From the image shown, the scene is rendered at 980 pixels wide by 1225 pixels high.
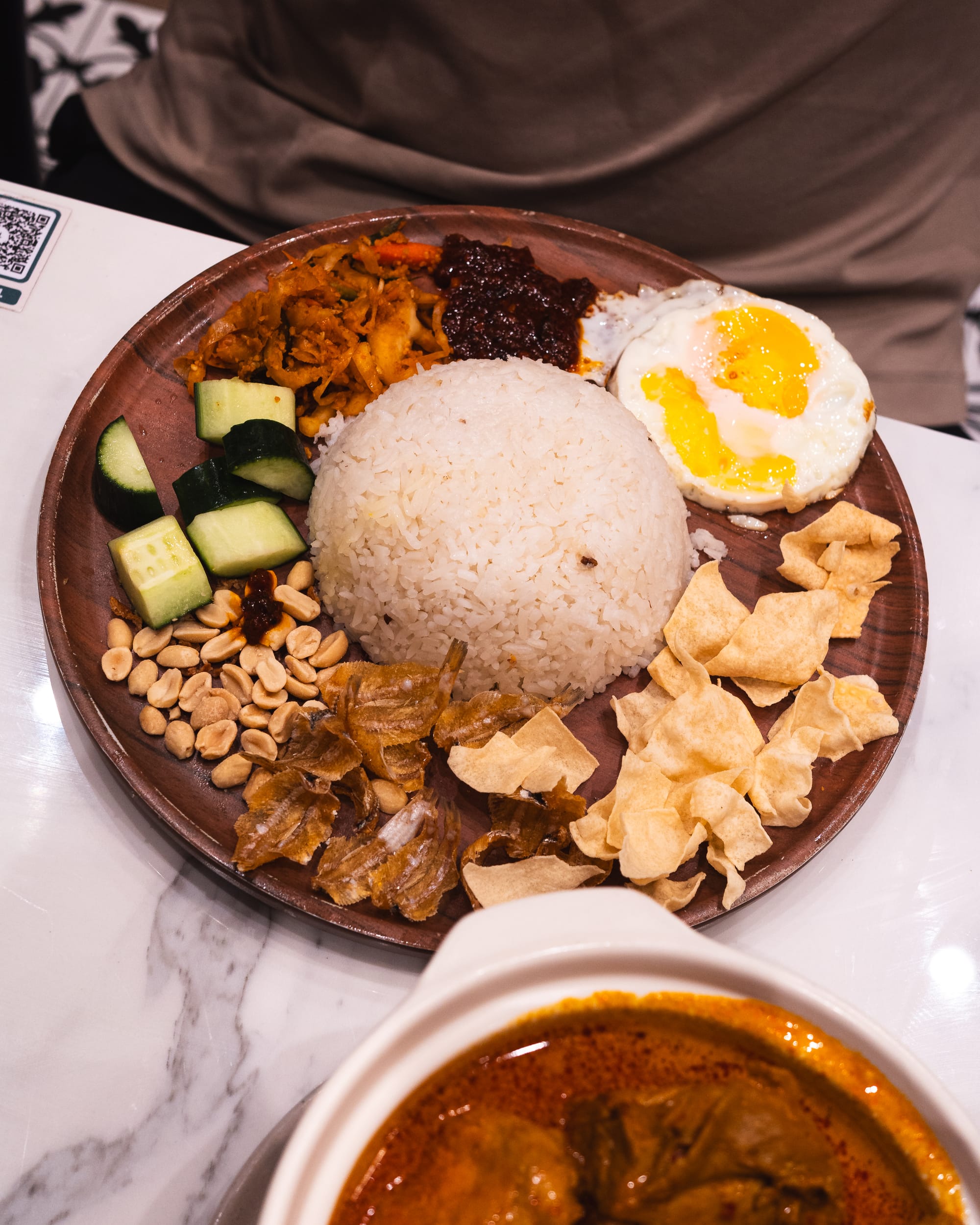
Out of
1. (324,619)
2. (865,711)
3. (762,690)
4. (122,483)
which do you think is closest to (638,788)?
(762,690)

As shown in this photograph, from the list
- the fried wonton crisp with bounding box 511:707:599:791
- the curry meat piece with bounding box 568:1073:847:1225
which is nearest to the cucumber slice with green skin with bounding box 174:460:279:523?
the fried wonton crisp with bounding box 511:707:599:791

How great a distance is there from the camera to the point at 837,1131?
1.20 m

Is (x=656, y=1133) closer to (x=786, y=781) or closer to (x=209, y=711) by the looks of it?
(x=786, y=781)

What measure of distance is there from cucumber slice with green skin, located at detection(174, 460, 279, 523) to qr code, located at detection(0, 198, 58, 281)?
2.98 ft

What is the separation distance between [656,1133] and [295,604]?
142cm

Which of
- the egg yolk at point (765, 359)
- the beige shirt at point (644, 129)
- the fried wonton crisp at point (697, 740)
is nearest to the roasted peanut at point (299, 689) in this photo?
the fried wonton crisp at point (697, 740)

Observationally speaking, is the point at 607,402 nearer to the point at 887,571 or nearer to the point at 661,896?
the point at 887,571

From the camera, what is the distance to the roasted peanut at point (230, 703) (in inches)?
79.9

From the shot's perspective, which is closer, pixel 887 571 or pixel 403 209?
pixel 887 571

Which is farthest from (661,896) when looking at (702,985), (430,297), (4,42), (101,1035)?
(4,42)

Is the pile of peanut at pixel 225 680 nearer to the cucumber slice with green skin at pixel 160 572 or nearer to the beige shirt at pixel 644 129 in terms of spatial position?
the cucumber slice with green skin at pixel 160 572

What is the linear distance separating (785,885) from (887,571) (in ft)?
2.82

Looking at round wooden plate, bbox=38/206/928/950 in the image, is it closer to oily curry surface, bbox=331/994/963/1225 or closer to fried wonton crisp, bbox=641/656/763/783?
fried wonton crisp, bbox=641/656/763/783

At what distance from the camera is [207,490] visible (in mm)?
2213
